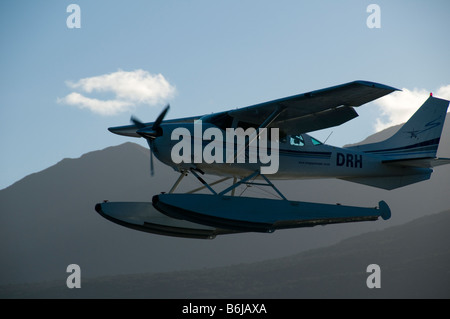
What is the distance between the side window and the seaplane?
0.03 m

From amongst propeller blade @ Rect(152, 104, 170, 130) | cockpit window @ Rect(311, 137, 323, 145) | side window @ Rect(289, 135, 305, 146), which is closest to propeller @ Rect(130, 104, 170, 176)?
propeller blade @ Rect(152, 104, 170, 130)

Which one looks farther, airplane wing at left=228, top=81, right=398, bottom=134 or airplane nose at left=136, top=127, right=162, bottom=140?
airplane nose at left=136, top=127, right=162, bottom=140

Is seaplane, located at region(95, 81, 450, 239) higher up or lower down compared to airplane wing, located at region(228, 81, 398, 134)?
lower down

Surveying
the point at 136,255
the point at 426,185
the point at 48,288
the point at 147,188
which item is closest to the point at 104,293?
the point at 48,288

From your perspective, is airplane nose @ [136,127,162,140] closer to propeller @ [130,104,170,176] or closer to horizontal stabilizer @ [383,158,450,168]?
propeller @ [130,104,170,176]

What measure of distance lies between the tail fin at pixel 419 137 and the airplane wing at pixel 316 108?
264cm

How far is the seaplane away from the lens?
39.8 ft

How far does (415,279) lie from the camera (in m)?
105

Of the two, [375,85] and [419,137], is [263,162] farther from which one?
[419,137]

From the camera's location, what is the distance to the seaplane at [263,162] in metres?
12.1

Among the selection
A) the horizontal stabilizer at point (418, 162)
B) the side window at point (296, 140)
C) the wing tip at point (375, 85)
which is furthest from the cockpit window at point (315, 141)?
the wing tip at point (375, 85)

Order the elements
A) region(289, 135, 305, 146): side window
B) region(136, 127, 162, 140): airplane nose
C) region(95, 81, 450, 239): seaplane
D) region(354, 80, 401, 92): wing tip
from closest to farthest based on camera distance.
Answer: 1. region(354, 80, 401, 92): wing tip
2. region(95, 81, 450, 239): seaplane
3. region(136, 127, 162, 140): airplane nose
4. region(289, 135, 305, 146): side window

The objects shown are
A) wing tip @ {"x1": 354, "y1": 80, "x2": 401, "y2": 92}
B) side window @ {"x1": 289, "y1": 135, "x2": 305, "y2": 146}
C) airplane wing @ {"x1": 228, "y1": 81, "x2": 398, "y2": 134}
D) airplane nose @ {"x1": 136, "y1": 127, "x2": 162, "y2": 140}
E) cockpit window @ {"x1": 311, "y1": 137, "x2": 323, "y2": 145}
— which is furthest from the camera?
cockpit window @ {"x1": 311, "y1": 137, "x2": 323, "y2": 145}

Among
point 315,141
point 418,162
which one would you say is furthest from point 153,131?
point 418,162
